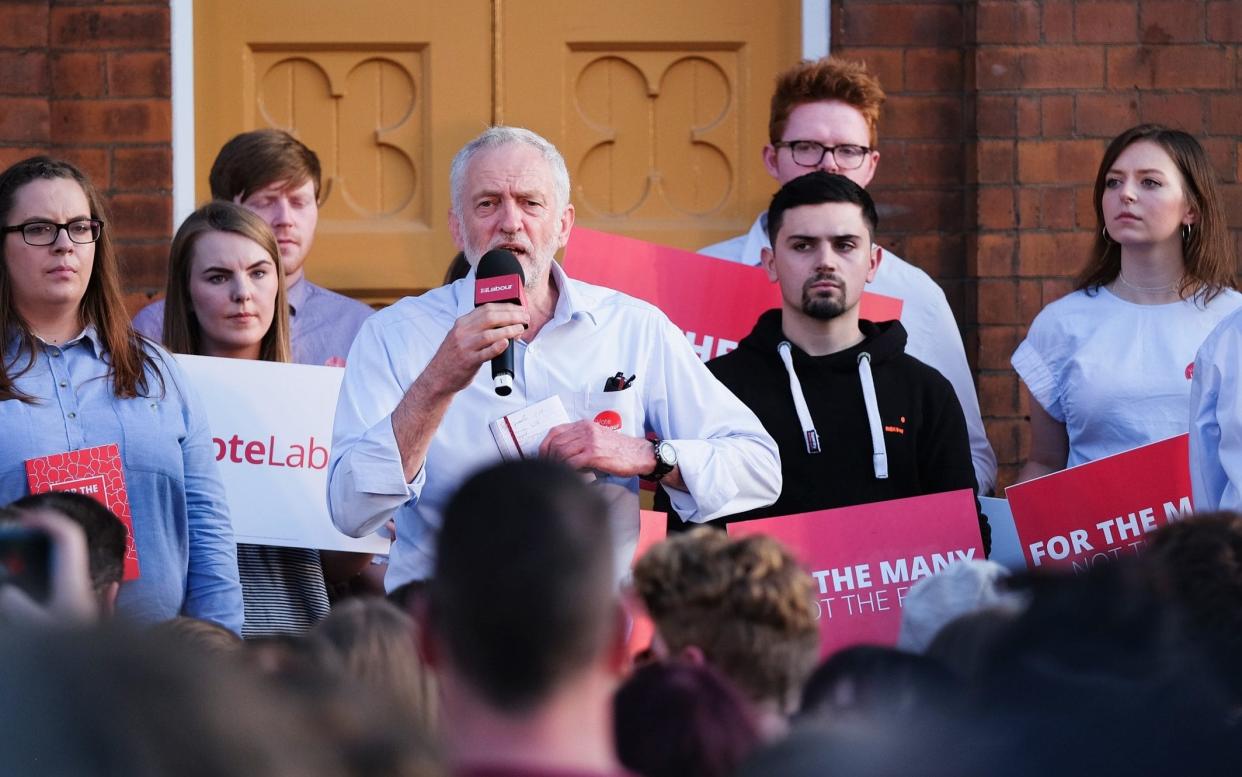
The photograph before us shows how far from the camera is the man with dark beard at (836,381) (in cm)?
448

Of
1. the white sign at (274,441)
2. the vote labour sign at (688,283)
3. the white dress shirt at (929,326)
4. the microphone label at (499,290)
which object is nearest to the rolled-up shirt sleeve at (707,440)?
the microphone label at (499,290)

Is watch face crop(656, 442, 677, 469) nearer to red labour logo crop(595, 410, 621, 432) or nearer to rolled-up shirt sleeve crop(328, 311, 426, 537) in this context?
red labour logo crop(595, 410, 621, 432)

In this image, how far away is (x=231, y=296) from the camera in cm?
469

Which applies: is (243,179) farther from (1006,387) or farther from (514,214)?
(1006,387)

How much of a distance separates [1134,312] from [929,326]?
657 mm

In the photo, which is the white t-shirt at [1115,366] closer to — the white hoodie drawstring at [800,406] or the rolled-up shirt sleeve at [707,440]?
the white hoodie drawstring at [800,406]

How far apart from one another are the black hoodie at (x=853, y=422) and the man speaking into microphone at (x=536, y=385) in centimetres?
38

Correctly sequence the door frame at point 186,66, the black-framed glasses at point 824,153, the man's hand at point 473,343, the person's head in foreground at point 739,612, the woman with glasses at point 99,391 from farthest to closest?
1. the door frame at point 186,66
2. the black-framed glasses at point 824,153
3. the woman with glasses at point 99,391
4. the man's hand at point 473,343
5. the person's head in foreground at point 739,612

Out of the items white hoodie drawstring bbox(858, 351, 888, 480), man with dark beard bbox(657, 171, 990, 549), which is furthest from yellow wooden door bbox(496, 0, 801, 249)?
white hoodie drawstring bbox(858, 351, 888, 480)

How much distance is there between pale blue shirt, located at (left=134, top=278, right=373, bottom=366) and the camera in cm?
512

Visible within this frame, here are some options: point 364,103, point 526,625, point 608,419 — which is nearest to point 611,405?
point 608,419

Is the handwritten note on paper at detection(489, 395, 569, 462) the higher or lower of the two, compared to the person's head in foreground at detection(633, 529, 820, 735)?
higher

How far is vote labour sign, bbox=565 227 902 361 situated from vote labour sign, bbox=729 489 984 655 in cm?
106

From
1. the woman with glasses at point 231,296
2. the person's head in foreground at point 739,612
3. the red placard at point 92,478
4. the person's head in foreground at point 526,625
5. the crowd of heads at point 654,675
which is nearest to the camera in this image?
the crowd of heads at point 654,675
